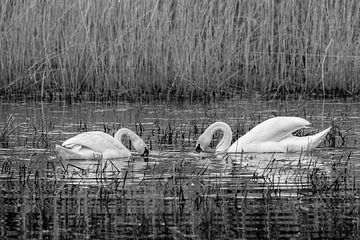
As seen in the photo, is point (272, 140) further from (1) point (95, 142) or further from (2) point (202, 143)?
(1) point (95, 142)

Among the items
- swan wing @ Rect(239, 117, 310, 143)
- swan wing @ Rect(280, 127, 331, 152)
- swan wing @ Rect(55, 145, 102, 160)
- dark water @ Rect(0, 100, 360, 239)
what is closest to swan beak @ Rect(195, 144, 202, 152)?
dark water @ Rect(0, 100, 360, 239)

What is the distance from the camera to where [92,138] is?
917cm

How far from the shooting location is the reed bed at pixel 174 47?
13.7 m

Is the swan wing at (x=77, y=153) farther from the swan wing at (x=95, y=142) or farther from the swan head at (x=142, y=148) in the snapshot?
the swan head at (x=142, y=148)

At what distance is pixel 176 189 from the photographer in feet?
23.4

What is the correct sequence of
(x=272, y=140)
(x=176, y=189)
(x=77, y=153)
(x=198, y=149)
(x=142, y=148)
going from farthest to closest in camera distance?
1. (x=272, y=140)
2. (x=198, y=149)
3. (x=142, y=148)
4. (x=77, y=153)
5. (x=176, y=189)

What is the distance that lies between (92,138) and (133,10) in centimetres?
482

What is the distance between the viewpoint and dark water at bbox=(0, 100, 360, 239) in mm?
5871

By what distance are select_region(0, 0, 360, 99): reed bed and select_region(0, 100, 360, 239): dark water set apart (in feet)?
7.88

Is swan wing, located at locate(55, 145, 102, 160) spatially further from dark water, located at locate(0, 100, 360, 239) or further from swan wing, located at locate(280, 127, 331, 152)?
swan wing, located at locate(280, 127, 331, 152)

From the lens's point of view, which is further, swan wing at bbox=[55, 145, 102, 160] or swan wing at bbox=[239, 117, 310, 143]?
swan wing at bbox=[239, 117, 310, 143]

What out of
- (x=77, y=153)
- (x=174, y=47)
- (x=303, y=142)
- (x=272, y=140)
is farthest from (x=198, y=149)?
(x=174, y=47)

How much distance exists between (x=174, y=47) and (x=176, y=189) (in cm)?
670

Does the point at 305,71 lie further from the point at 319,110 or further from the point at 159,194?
the point at 159,194
